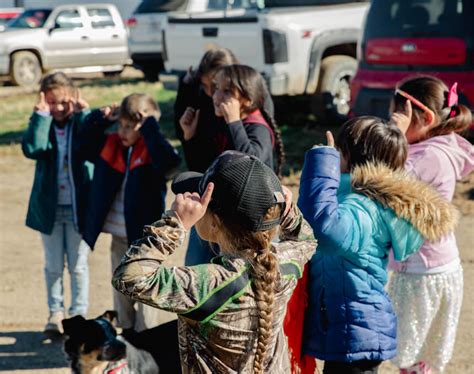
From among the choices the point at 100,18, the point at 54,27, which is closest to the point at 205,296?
the point at 54,27

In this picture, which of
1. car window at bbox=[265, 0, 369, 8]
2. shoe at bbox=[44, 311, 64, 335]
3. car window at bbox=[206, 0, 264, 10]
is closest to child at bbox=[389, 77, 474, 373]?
shoe at bbox=[44, 311, 64, 335]

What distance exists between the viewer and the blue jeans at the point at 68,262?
5.27m

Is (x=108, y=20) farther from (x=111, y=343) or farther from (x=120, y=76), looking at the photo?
(x=111, y=343)

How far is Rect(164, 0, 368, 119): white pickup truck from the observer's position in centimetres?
1046

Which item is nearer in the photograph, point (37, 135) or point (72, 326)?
point (72, 326)

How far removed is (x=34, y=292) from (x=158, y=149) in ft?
6.79

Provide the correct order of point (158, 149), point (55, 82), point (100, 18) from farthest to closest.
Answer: point (100, 18)
point (55, 82)
point (158, 149)

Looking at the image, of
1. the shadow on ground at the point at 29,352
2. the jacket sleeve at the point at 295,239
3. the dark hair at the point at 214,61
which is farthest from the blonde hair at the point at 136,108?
the jacket sleeve at the point at 295,239

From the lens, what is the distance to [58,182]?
5234mm

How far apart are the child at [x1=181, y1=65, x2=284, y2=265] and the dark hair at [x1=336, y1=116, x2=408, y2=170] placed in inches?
32.6

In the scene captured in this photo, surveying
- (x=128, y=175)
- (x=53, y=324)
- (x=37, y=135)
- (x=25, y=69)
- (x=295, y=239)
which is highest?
(x=295, y=239)

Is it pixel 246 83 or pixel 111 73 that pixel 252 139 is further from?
pixel 111 73

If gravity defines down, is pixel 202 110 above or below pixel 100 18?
above

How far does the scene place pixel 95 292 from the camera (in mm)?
6195
